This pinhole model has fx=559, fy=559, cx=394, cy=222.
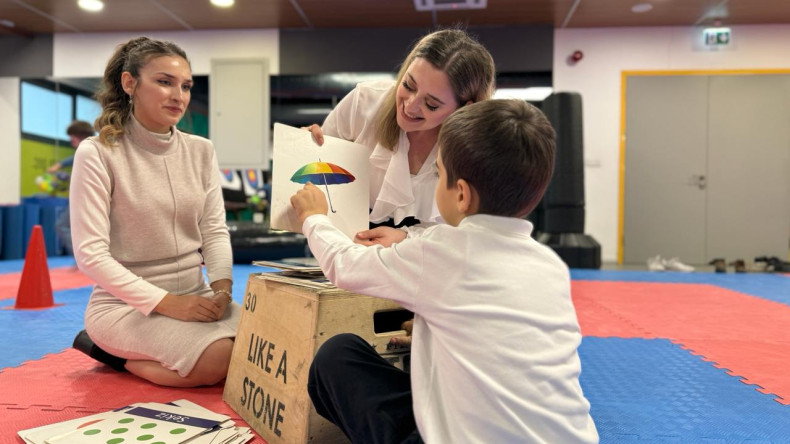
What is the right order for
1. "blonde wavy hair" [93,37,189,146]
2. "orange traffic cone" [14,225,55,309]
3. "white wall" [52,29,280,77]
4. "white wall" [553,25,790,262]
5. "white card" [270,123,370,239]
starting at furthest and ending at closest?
1. "white wall" [52,29,280,77]
2. "white wall" [553,25,790,262]
3. "orange traffic cone" [14,225,55,309]
4. "blonde wavy hair" [93,37,189,146]
5. "white card" [270,123,370,239]

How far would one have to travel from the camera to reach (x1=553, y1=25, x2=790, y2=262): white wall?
6684 millimetres

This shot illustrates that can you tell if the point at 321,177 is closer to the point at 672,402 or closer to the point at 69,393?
the point at 69,393

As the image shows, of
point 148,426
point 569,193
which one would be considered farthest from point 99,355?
point 569,193

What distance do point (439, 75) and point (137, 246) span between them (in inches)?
44.6

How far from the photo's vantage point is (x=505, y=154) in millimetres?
936

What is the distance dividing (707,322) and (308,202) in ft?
8.29

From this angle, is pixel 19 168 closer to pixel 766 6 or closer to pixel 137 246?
pixel 137 246

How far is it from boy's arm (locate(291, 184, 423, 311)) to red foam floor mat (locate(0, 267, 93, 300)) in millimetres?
3361

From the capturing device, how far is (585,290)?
4137mm

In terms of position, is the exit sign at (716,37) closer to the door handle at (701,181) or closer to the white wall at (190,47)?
the door handle at (701,181)

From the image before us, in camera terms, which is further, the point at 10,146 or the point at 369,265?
the point at 10,146

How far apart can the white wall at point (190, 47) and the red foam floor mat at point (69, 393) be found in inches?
223

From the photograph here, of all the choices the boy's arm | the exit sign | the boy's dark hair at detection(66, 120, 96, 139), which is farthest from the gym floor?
the exit sign

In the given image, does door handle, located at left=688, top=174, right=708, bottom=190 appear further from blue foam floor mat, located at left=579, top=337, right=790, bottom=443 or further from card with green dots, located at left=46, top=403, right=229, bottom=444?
card with green dots, located at left=46, top=403, right=229, bottom=444
